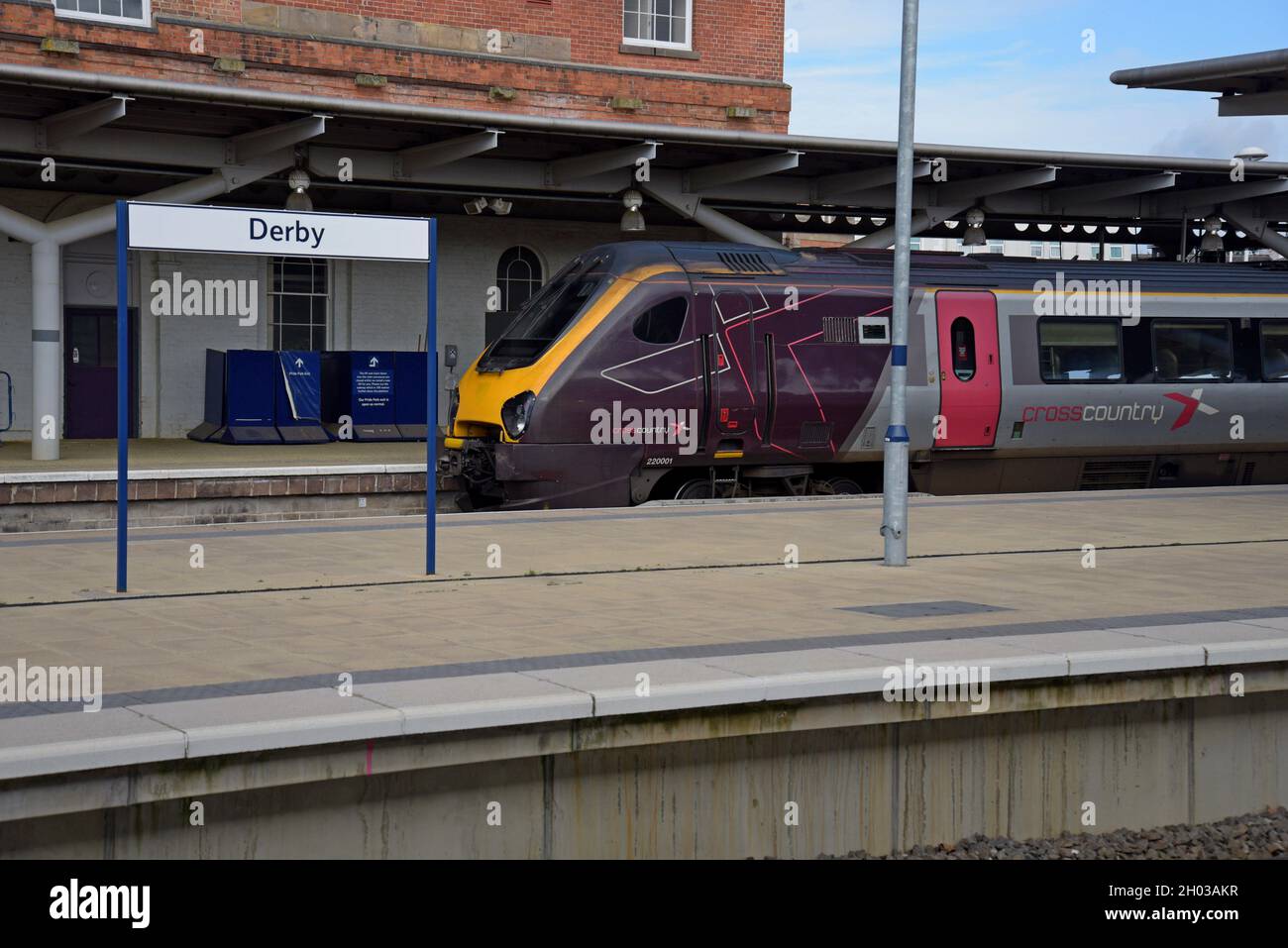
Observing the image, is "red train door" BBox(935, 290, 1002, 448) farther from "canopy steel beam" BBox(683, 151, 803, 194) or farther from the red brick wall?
the red brick wall

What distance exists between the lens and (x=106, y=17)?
74.6 ft

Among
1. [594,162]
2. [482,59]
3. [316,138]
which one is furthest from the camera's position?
[482,59]

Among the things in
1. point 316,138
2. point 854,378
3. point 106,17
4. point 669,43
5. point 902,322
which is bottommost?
point 854,378

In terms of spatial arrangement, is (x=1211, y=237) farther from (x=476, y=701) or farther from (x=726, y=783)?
(x=476, y=701)

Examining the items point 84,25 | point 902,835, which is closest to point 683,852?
point 902,835

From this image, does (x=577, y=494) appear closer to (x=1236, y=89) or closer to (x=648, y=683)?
(x=1236, y=89)

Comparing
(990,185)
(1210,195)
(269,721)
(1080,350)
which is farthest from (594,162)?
(269,721)

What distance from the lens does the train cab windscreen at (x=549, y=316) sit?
16.3 m

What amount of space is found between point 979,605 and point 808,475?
27.8 ft

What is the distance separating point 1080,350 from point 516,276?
11.4m

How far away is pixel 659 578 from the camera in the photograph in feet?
34.4

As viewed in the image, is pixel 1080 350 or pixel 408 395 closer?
pixel 1080 350

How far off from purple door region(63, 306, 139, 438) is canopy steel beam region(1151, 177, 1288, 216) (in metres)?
17.3

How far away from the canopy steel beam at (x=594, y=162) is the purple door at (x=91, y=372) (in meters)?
7.04
